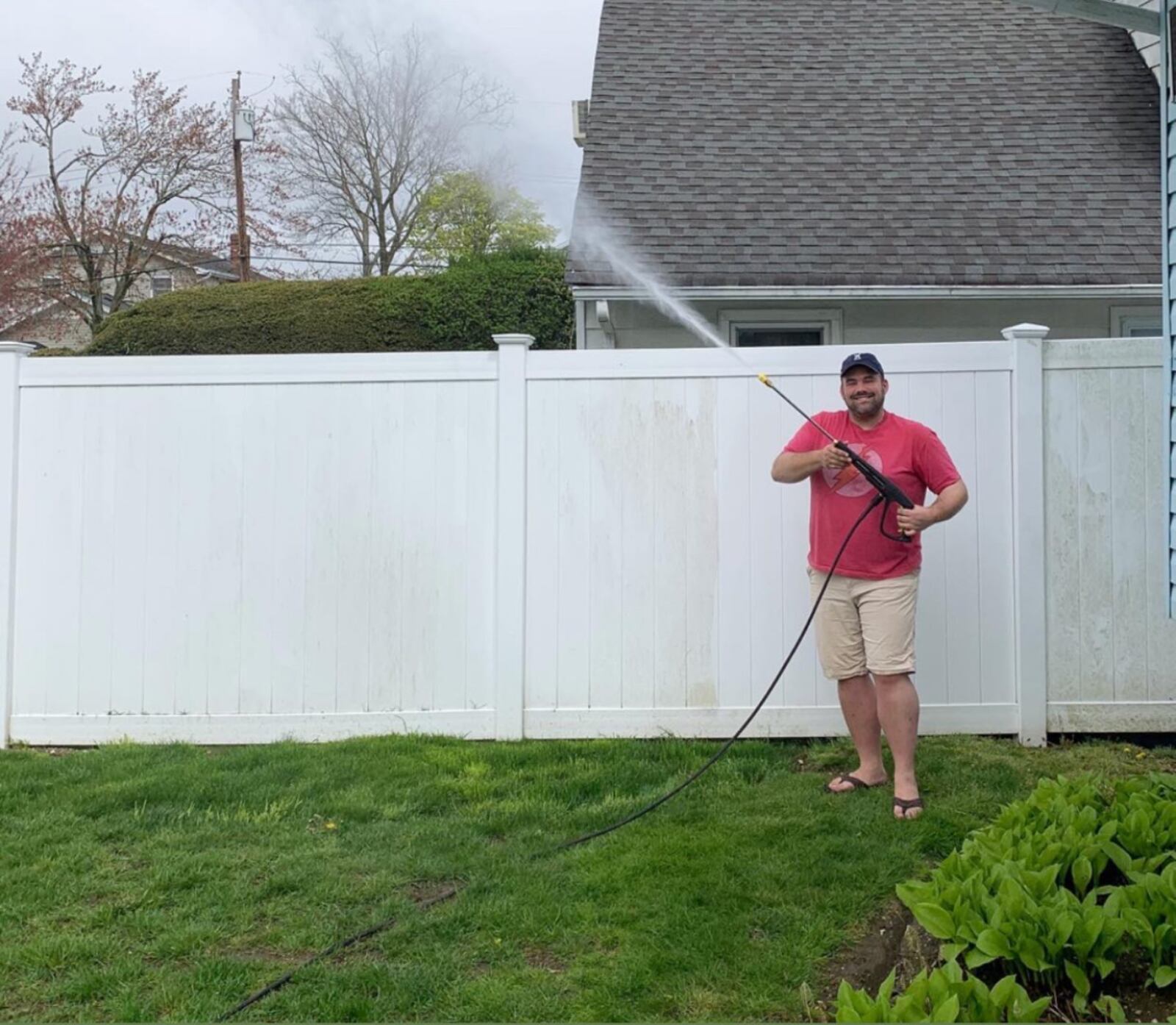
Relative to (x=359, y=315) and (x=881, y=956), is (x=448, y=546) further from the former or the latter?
(x=359, y=315)

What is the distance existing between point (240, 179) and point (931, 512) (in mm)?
20111

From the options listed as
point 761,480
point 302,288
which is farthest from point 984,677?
point 302,288

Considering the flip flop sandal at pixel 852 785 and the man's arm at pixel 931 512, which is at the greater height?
the man's arm at pixel 931 512

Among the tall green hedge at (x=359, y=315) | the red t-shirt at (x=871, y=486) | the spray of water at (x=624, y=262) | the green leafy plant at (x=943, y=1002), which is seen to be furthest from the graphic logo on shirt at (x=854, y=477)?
the tall green hedge at (x=359, y=315)

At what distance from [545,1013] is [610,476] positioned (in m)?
2.78

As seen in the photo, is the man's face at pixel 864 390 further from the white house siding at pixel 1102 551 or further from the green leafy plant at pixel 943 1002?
the green leafy plant at pixel 943 1002

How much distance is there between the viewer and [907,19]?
10859 millimetres

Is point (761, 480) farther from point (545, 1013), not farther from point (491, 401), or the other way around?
point (545, 1013)

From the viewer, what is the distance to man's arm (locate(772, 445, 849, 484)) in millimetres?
3980

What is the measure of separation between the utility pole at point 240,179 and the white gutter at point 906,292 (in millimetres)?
15206

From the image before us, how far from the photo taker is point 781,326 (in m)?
8.25

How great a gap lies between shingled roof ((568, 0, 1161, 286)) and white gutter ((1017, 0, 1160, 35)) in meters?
3.65

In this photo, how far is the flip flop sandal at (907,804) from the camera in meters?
3.85

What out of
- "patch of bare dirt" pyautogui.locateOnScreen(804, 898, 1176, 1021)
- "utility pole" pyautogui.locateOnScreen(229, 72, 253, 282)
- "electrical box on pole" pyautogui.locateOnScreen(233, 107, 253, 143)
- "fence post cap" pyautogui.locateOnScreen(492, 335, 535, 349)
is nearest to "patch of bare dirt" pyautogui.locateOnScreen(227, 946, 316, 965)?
"patch of bare dirt" pyautogui.locateOnScreen(804, 898, 1176, 1021)
